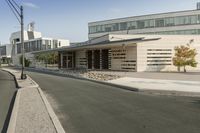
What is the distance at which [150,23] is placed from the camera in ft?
228

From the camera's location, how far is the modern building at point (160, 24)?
64312mm

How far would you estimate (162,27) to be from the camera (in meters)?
67.2

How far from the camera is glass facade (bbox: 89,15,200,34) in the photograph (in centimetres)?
6469

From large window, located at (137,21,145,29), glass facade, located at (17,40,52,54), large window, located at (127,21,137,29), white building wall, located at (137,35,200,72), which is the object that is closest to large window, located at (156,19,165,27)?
large window, located at (137,21,145,29)

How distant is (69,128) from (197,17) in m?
63.1

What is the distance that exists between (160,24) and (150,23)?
2.96m

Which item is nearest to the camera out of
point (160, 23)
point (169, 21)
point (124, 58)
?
point (124, 58)

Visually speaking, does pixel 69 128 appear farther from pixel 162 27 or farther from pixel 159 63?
pixel 162 27

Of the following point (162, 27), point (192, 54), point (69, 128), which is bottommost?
point (69, 128)

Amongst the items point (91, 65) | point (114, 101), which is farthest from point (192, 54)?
point (114, 101)

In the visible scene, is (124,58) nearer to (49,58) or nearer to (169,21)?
(49,58)

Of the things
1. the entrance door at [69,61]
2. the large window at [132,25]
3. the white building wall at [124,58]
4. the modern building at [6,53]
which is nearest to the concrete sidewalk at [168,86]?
the white building wall at [124,58]

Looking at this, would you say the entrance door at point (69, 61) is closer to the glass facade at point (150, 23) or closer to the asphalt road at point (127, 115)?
the glass facade at point (150, 23)

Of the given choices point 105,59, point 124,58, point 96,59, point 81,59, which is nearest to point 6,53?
point 81,59
